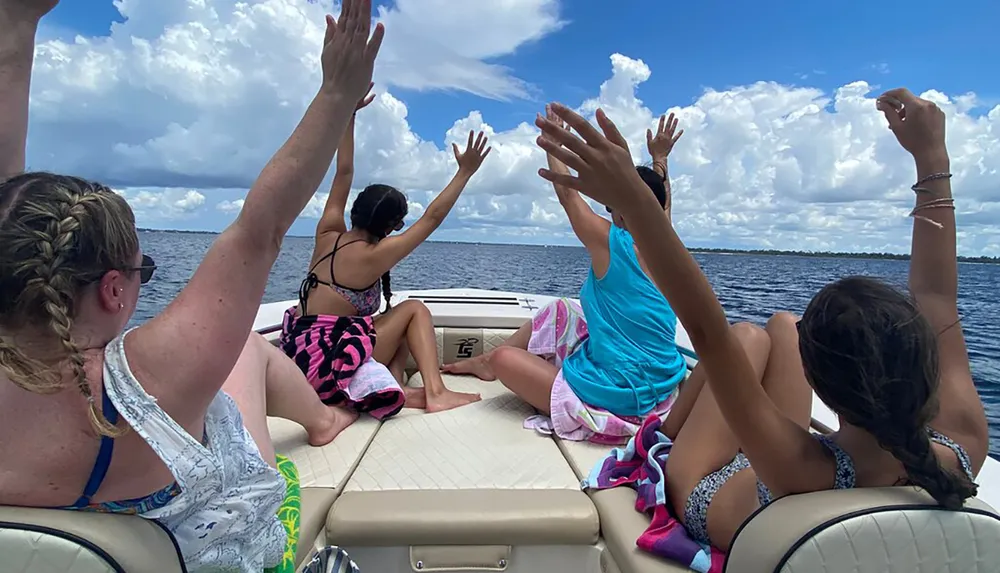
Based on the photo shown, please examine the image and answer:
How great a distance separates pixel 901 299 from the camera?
1016 millimetres

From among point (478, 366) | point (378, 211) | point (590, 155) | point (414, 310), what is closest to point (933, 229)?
point (590, 155)

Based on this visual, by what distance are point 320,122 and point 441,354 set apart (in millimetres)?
2556

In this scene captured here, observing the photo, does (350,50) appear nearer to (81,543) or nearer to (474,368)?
(81,543)

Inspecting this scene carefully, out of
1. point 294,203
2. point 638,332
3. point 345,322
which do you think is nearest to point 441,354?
point 345,322

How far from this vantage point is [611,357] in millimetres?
2283

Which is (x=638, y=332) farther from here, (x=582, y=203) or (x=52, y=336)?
(x=52, y=336)

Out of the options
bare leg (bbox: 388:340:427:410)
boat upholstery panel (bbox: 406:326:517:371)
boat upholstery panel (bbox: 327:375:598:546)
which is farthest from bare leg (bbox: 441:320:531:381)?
boat upholstery panel (bbox: 327:375:598:546)

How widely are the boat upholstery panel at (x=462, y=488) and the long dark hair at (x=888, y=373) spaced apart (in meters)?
0.79

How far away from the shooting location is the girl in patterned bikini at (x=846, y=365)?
89 cm

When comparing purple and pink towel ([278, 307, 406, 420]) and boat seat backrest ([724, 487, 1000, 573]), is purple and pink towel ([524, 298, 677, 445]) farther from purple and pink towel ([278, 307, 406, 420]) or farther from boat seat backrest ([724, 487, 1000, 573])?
boat seat backrest ([724, 487, 1000, 573])

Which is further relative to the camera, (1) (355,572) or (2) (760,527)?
(1) (355,572)

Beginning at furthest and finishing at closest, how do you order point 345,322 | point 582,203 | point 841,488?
point 345,322 < point 582,203 < point 841,488

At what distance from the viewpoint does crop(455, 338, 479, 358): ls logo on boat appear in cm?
345

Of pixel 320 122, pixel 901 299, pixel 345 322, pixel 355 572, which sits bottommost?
pixel 355 572
